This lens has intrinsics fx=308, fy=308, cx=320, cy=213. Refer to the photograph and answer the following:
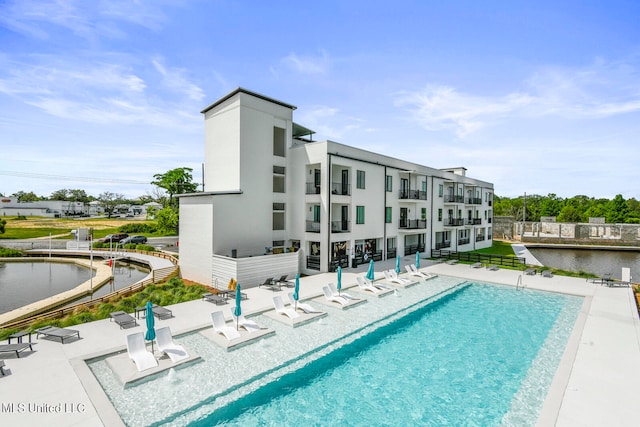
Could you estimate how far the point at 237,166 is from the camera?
70.6 feet

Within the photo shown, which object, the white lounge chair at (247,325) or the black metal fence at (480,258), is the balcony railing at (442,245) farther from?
the white lounge chair at (247,325)

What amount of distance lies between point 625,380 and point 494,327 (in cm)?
500

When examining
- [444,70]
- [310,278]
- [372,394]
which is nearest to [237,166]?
[310,278]

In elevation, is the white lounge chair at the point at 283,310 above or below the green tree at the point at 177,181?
below

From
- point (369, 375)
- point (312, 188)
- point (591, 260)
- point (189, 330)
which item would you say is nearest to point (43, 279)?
point (189, 330)

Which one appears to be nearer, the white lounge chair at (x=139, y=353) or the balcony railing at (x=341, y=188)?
the white lounge chair at (x=139, y=353)

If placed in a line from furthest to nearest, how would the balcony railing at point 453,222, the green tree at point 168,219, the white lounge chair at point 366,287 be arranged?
1. the green tree at point 168,219
2. the balcony railing at point 453,222
3. the white lounge chair at point 366,287

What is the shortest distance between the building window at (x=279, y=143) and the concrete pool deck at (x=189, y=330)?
42.5 ft

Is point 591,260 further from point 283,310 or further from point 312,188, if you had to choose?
point 283,310

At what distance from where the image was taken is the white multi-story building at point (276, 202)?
2064 centimetres

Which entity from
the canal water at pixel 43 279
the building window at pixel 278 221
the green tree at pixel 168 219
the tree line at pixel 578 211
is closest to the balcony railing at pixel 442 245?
the building window at pixel 278 221

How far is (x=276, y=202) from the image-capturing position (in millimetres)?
23812

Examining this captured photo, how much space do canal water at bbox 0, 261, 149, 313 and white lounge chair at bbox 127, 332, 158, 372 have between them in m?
14.5

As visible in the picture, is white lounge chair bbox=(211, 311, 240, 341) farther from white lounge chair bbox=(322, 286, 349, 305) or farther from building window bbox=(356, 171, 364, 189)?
building window bbox=(356, 171, 364, 189)
